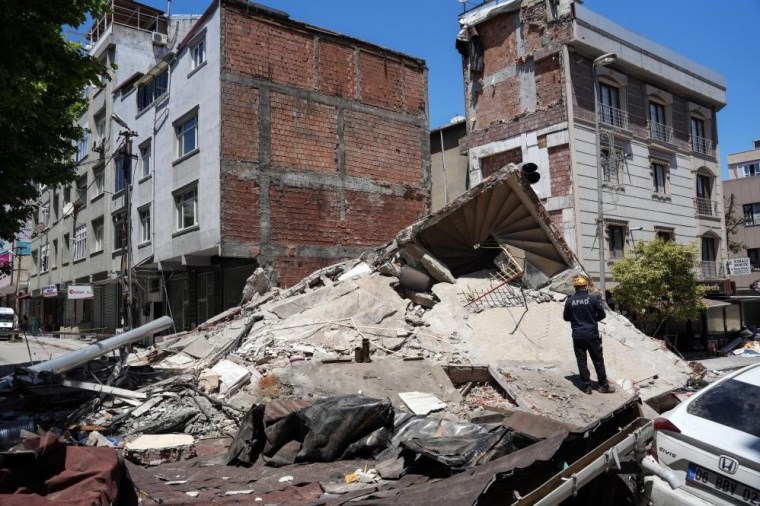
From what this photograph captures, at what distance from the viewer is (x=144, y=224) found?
2441cm

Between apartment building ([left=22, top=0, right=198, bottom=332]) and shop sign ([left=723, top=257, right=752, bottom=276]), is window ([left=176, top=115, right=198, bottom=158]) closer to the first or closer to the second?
apartment building ([left=22, top=0, right=198, bottom=332])

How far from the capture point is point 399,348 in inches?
409

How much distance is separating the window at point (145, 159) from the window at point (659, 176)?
21.3 m

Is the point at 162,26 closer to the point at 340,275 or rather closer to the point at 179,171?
the point at 179,171

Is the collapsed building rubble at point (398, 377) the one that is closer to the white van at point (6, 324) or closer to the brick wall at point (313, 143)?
the brick wall at point (313, 143)

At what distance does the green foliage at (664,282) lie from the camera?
57.8 ft

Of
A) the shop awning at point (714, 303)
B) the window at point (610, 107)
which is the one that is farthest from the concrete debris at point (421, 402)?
the window at point (610, 107)

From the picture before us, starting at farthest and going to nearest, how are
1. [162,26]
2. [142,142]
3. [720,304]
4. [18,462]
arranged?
1. [162,26]
2. [142,142]
3. [720,304]
4. [18,462]

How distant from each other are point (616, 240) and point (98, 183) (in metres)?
26.4

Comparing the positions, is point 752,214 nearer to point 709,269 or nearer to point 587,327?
point 709,269

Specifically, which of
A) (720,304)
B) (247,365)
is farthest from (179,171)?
(720,304)

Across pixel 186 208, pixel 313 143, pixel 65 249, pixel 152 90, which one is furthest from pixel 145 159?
pixel 65 249

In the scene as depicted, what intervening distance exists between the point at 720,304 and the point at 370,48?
1662cm

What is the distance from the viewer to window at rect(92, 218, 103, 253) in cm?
3005
